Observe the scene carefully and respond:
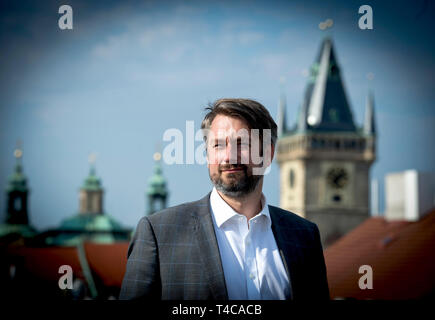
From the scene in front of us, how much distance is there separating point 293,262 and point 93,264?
27.4 m

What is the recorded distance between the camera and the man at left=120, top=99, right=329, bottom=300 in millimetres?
3467

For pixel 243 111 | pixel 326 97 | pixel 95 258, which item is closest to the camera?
pixel 243 111

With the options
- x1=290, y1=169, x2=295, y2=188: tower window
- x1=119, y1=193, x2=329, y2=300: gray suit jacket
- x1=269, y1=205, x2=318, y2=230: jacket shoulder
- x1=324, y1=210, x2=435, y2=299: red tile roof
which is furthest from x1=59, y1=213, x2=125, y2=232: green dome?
x1=119, y1=193, x2=329, y2=300: gray suit jacket

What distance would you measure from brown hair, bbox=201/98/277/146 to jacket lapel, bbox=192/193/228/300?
16.6 inches

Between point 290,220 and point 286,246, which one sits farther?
point 290,220

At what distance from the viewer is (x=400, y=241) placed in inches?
874

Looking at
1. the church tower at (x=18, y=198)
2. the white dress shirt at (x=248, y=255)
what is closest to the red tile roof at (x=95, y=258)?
the white dress shirt at (x=248, y=255)

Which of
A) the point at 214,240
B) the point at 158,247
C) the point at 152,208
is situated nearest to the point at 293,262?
the point at 214,240

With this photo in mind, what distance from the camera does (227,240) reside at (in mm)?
3604

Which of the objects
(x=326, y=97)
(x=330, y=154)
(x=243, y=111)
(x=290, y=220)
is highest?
(x=326, y=97)

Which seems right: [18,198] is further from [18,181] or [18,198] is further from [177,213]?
[177,213]

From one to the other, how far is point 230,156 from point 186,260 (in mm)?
499

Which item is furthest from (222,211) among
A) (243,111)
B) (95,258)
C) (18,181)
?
(18,181)

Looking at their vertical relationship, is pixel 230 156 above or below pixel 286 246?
above
